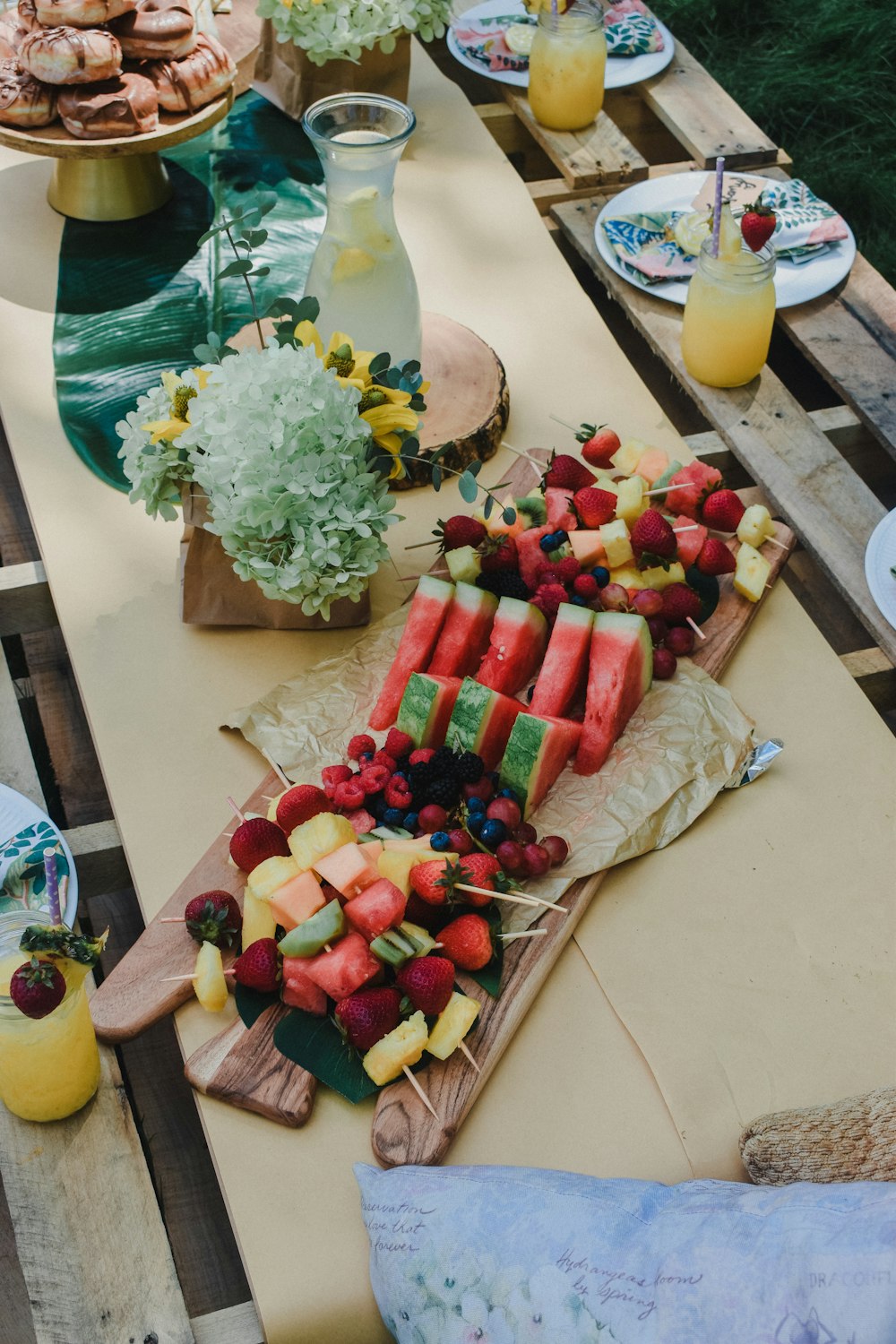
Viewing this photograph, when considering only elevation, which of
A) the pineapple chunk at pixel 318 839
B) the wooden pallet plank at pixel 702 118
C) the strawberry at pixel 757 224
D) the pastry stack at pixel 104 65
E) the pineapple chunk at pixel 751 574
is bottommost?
the pineapple chunk at pixel 751 574

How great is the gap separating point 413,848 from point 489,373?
1027 millimetres

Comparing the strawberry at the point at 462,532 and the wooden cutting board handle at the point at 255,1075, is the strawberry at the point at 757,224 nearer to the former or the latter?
the strawberry at the point at 462,532

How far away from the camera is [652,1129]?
1376 mm

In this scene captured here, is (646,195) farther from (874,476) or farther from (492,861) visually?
(492,861)

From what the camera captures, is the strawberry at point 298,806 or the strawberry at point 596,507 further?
the strawberry at point 596,507

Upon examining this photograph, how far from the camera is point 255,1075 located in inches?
53.8

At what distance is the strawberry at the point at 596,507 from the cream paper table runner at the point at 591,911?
28cm

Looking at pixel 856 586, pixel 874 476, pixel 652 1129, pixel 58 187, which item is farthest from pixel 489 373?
pixel 652 1129

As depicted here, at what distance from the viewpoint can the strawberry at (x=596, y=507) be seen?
1850 millimetres

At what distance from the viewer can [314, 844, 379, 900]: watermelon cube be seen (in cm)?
139

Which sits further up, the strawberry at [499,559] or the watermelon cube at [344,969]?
the strawberry at [499,559]

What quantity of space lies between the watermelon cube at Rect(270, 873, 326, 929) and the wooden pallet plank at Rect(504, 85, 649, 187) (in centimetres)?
191

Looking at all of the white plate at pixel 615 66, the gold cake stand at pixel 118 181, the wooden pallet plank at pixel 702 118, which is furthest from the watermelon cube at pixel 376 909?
the white plate at pixel 615 66

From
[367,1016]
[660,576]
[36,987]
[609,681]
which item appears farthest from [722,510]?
[36,987]
